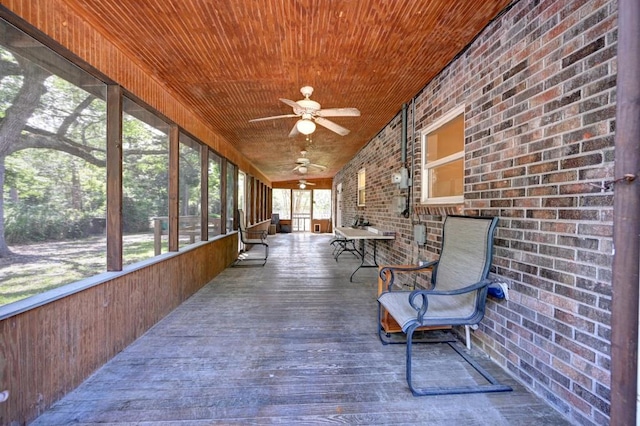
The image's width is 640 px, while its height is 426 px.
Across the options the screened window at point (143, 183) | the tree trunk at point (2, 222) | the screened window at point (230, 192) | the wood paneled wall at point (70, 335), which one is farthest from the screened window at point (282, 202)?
the tree trunk at point (2, 222)

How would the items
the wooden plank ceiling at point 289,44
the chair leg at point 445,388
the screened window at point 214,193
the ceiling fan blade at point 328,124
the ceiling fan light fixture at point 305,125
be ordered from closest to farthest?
the chair leg at point 445,388 → the wooden plank ceiling at point 289,44 → the ceiling fan light fixture at point 305,125 → the ceiling fan blade at point 328,124 → the screened window at point 214,193

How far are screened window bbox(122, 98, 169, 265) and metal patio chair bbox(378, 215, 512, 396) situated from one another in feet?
7.89

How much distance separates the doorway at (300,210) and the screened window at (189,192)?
952cm

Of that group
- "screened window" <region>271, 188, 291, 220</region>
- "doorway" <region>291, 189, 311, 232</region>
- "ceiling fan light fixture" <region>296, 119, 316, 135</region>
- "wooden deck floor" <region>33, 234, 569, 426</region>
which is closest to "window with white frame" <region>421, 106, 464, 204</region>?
"ceiling fan light fixture" <region>296, 119, 316, 135</region>

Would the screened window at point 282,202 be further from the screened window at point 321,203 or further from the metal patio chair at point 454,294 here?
the metal patio chair at point 454,294

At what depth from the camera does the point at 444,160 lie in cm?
290

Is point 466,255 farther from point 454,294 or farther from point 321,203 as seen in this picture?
point 321,203

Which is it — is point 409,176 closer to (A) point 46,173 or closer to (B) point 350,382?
(B) point 350,382

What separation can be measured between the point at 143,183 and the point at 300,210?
36.3 feet

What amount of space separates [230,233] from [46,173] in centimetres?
402

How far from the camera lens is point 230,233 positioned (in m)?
5.68

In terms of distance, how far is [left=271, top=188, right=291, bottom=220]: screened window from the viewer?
44.5 ft

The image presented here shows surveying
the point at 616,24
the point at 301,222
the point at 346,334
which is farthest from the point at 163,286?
the point at 301,222

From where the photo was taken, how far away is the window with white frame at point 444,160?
8.87ft
